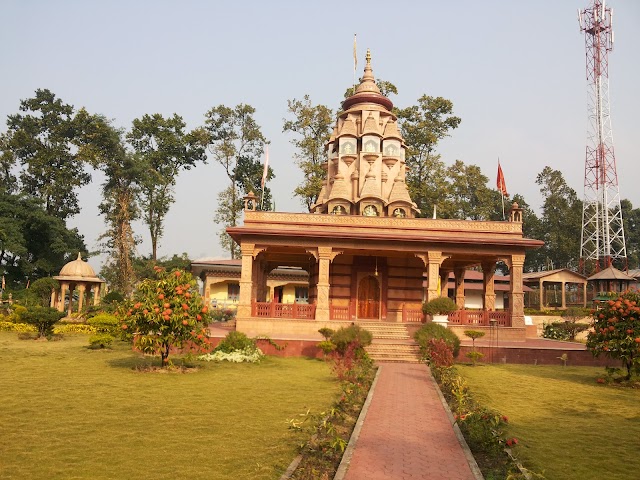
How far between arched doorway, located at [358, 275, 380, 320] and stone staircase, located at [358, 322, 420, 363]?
2876 millimetres

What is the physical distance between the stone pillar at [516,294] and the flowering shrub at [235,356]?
1134 cm

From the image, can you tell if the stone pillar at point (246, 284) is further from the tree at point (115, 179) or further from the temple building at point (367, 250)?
the tree at point (115, 179)

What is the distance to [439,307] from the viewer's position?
817 inches

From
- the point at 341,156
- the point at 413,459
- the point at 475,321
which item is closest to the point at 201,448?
the point at 413,459

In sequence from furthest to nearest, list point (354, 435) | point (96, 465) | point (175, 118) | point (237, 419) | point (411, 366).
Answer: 1. point (175, 118)
2. point (411, 366)
3. point (237, 419)
4. point (354, 435)
5. point (96, 465)

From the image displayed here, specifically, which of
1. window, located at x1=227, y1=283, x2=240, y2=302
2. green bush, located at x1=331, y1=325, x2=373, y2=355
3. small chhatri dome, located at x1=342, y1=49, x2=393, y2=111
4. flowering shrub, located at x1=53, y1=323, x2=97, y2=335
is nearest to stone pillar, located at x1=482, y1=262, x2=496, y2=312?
green bush, located at x1=331, y1=325, x2=373, y2=355

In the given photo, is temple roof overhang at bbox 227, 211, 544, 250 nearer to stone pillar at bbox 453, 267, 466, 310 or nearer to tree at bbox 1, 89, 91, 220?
stone pillar at bbox 453, 267, 466, 310

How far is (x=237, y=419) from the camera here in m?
8.84

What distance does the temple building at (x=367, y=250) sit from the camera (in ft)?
73.4

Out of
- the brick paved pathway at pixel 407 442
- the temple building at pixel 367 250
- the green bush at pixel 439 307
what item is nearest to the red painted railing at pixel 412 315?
the temple building at pixel 367 250

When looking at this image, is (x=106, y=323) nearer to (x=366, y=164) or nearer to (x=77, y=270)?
(x=77, y=270)

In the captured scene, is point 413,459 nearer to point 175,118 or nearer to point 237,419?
point 237,419

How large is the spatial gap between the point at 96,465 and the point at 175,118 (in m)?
47.0

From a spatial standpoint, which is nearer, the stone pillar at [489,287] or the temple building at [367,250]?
the temple building at [367,250]
